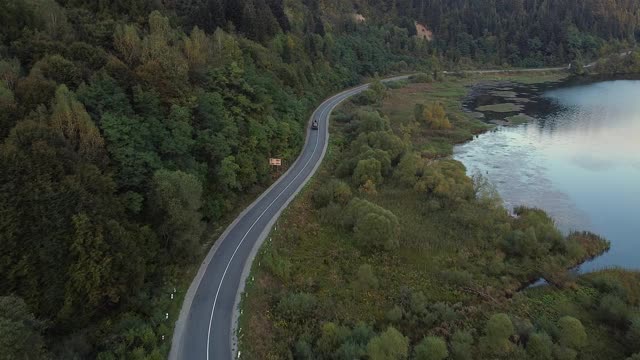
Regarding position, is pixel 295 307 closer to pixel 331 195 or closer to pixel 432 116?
pixel 331 195

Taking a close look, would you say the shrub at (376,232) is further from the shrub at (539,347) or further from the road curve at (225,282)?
the shrub at (539,347)

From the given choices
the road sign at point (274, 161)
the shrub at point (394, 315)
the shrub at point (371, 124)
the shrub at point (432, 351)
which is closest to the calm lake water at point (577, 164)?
the shrub at point (371, 124)

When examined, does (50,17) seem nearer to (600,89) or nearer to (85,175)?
(85,175)

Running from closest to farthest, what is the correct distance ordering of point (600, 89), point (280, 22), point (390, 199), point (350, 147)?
point (390, 199), point (350, 147), point (280, 22), point (600, 89)

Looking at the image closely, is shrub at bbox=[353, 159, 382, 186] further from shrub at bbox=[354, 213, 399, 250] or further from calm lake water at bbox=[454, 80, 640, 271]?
calm lake water at bbox=[454, 80, 640, 271]

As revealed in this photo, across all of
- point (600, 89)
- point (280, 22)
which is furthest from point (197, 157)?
point (600, 89)

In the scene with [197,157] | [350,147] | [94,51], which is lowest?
[350,147]

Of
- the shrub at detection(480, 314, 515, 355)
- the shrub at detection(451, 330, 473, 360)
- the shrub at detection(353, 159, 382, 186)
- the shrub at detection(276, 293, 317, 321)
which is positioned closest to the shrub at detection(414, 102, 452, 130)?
the shrub at detection(353, 159, 382, 186)
